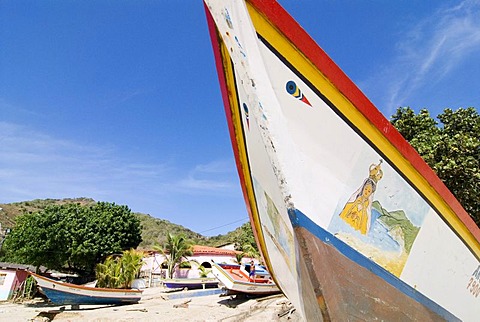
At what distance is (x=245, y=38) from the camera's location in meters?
2.50

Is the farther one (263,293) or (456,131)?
Answer: (263,293)

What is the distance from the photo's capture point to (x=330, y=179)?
2609 mm

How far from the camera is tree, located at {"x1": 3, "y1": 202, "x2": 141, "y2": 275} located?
76.7 feet

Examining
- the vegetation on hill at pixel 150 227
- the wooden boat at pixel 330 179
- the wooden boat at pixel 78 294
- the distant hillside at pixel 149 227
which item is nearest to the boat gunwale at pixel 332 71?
the wooden boat at pixel 330 179

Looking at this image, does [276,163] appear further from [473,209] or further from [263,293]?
[263,293]

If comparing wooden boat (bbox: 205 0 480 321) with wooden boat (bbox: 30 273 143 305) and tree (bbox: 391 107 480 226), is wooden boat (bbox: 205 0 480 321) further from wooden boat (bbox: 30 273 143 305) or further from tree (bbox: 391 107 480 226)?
wooden boat (bbox: 30 273 143 305)

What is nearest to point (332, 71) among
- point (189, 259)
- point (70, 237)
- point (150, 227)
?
point (70, 237)

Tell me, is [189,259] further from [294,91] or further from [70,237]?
[294,91]

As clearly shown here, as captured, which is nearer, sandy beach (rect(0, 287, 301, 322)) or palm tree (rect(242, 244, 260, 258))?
sandy beach (rect(0, 287, 301, 322))

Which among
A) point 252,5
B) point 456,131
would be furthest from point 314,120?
point 456,131

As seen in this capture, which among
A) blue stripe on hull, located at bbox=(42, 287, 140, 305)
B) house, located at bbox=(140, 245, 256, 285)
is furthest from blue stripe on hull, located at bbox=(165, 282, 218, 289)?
blue stripe on hull, located at bbox=(42, 287, 140, 305)

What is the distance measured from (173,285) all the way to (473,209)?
1780 centimetres

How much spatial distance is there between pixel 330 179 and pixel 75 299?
16071mm

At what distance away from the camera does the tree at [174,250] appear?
26.5 meters
